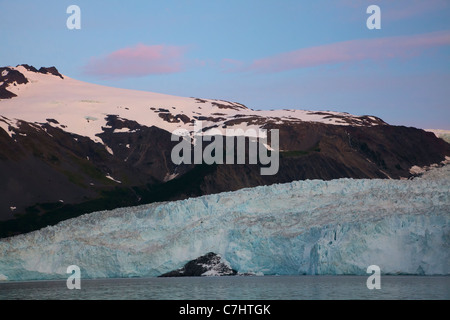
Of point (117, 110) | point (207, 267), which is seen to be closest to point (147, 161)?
point (117, 110)

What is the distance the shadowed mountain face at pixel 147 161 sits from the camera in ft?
367

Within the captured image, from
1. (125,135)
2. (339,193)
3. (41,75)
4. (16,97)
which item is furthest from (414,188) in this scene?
(41,75)

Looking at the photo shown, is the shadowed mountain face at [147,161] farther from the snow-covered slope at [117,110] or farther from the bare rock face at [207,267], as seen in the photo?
the bare rock face at [207,267]

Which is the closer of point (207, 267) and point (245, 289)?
point (245, 289)

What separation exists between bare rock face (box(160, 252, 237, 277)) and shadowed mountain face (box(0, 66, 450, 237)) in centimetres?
5648

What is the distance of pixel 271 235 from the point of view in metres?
45.3

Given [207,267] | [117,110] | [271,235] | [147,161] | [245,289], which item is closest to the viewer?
[245,289]

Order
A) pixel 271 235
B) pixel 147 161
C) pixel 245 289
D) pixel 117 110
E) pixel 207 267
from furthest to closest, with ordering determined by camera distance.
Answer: pixel 117 110
pixel 147 161
pixel 207 267
pixel 271 235
pixel 245 289

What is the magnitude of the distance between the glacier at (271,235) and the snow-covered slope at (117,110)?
8244 cm

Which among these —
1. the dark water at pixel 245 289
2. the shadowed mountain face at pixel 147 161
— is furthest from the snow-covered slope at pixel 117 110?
the dark water at pixel 245 289

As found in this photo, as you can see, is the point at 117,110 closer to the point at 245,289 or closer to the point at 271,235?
the point at 271,235

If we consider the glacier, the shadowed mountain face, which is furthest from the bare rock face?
the shadowed mountain face

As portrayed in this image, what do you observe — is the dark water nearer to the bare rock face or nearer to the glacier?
the bare rock face

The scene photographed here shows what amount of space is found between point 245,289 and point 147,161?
330ft
